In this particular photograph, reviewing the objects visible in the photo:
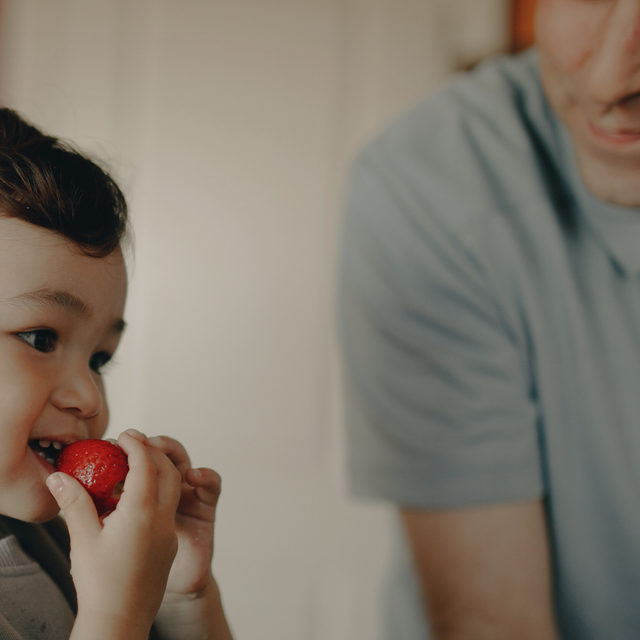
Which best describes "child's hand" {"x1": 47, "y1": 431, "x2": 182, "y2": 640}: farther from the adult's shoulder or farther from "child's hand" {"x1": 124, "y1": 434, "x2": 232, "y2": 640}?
the adult's shoulder

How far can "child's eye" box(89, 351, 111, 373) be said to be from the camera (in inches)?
15.7

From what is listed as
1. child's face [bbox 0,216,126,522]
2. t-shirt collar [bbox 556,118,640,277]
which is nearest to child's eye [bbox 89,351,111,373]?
child's face [bbox 0,216,126,522]

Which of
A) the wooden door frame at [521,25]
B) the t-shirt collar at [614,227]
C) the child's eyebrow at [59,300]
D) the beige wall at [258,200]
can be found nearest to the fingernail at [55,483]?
the child's eyebrow at [59,300]

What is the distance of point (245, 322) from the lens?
1.31m

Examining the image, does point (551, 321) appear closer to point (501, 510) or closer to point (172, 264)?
point (501, 510)

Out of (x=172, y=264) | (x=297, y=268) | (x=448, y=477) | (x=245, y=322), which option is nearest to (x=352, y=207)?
(x=172, y=264)

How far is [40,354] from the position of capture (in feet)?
1.16

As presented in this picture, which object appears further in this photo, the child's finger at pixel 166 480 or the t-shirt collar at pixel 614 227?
the t-shirt collar at pixel 614 227

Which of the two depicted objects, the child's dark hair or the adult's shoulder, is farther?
the adult's shoulder

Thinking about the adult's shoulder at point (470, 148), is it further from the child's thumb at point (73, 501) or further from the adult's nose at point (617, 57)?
the child's thumb at point (73, 501)

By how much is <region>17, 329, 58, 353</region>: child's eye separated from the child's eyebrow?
2cm

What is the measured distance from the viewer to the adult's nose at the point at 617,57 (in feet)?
1.70

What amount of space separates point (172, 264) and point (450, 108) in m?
0.45

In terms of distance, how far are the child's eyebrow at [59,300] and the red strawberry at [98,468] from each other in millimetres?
81
